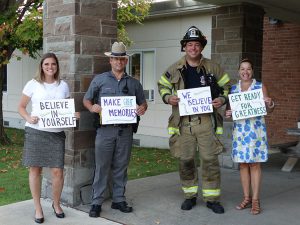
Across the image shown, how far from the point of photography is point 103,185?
542cm

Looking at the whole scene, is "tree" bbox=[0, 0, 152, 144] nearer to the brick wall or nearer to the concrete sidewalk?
the brick wall

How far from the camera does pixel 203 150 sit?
5.38 m

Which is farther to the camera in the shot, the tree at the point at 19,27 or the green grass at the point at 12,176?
the tree at the point at 19,27

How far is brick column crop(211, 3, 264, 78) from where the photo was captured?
8133mm

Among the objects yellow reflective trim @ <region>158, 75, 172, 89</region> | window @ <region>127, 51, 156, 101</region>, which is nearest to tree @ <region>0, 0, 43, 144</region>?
window @ <region>127, 51, 156, 101</region>

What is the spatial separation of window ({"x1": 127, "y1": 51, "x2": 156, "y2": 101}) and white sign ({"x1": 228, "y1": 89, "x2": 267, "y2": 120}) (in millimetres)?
7658

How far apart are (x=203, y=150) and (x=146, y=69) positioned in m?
8.06

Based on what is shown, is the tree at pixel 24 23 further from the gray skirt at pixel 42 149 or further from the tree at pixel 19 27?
the gray skirt at pixel 42 149

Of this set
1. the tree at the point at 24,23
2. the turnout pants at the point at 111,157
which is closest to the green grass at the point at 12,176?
the tree at the point at 24,23

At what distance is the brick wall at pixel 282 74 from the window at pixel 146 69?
130 inches

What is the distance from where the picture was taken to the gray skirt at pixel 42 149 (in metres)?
5.00

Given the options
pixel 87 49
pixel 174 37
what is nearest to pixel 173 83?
pixel 87 49

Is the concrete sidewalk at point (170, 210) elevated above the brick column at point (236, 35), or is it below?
below

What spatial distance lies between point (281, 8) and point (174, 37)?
3.96 metres
